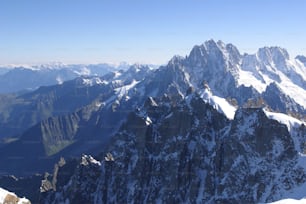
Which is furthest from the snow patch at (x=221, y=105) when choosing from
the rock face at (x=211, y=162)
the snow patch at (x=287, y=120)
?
the snow patch at (x=287, y=120)

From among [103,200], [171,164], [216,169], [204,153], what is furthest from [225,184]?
[103,200]

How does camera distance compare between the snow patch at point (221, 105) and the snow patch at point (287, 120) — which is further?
the snow patch at point (221, 105)

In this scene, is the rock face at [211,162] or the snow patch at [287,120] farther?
the snow patch at [287,120]

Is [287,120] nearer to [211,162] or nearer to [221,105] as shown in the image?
[211,162]

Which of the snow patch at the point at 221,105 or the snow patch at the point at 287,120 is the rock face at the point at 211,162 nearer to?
the snow patch at the point at 287,120

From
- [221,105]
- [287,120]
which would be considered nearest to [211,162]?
[221,105]

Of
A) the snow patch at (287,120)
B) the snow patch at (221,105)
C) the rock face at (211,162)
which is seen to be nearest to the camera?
the rock face at (211,162)

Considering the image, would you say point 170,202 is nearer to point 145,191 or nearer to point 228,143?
point 145,191

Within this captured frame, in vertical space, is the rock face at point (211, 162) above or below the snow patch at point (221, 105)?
below

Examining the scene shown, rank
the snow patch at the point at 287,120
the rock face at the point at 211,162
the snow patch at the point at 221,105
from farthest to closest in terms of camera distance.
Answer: the snow patch at the point at 221,105 → the snow patch at the point at 287,120 → the rock face at the point at 211,162
